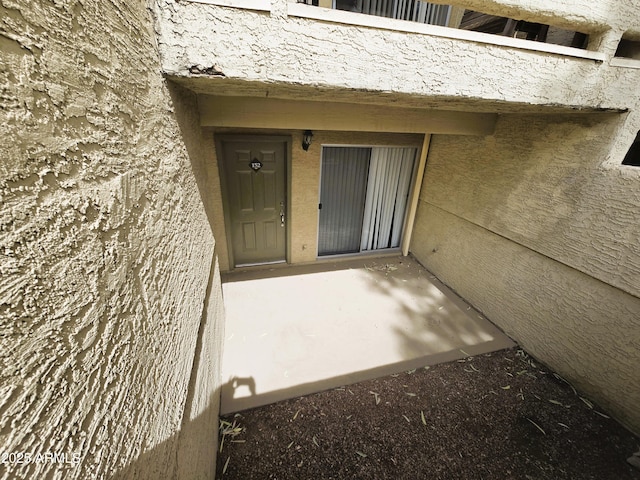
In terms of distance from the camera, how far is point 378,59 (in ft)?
4.91

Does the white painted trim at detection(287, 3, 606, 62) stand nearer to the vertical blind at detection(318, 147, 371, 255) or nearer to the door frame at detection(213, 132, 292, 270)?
the door frame at detection(213, 132, 292, 270)

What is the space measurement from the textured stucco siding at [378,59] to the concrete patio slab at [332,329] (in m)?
2.61

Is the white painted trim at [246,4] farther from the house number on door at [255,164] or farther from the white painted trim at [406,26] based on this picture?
the house number on door at [255,164]

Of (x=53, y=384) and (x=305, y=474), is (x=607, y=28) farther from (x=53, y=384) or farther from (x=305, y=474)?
(x=305, y=474)

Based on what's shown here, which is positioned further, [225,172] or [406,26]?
[225,172]

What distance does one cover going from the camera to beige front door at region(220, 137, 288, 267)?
3.71 metres

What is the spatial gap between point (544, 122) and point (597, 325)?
2.12m

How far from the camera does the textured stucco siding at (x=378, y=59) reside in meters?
1.26

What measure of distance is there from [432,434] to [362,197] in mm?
3447

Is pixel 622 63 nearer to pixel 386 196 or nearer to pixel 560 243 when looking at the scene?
pixel 560 243

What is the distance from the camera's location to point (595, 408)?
2.43m

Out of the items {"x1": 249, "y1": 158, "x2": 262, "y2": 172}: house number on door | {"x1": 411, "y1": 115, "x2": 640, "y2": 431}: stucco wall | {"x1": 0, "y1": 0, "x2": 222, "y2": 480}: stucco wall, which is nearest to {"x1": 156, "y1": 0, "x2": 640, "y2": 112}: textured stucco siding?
{"x1": 0, "y1": 0, "x2": 222, "y2": 480}: stucco wall

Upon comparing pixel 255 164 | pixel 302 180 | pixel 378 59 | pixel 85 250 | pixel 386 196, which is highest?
pixel 378 59

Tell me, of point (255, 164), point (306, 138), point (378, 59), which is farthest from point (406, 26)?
point (255, 164)
